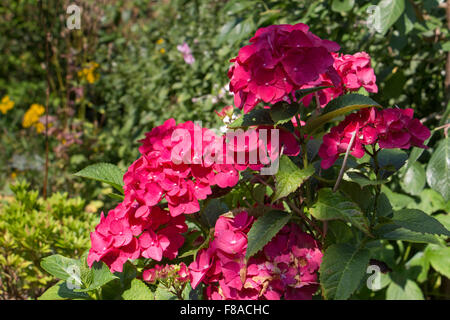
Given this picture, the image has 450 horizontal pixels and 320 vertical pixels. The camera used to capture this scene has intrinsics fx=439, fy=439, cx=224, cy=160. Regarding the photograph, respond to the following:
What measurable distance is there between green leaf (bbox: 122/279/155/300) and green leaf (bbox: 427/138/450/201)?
83 centimetres

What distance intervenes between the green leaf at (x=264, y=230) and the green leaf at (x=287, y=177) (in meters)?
0.07

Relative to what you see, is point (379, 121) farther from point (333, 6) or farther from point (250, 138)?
point (333, 6)

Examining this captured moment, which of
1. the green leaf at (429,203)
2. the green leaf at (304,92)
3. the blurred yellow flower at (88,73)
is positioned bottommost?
the green leaf at (429,203)

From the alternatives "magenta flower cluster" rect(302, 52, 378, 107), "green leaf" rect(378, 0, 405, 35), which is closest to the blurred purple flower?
"green leaf" rect(378, 0, 405, 35)

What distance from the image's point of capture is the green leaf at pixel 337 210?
822 millimetres

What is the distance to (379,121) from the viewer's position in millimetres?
880

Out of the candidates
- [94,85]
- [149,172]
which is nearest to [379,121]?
[149,172]

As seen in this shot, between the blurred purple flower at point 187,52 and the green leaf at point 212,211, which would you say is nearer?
the green leaf at point 212,211

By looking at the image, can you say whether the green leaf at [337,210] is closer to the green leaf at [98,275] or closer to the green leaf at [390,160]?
the green leaf at [390,160]

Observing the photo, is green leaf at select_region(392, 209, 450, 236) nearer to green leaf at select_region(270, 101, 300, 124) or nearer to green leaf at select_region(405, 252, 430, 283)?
green leaf at select_region(270, 101, 300, 124)

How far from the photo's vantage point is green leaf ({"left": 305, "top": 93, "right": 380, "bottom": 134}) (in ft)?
2.74

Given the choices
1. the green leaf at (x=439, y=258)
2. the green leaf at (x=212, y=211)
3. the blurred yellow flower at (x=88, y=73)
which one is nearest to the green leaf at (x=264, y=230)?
the green leaf at (x=212, y=211)

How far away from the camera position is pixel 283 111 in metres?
0.87

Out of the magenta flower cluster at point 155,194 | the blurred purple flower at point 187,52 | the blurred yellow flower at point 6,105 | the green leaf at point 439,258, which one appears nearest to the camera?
the magenta flower cluster at point 155,194
